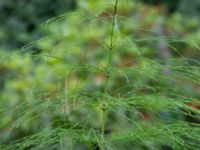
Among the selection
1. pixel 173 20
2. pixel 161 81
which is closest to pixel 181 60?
pixel 161 81

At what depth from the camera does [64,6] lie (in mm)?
6816

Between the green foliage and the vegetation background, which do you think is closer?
the vegetation background

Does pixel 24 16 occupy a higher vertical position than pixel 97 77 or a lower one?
higher

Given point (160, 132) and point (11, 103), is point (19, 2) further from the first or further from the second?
point (160, 132)

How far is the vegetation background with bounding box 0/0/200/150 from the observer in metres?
1.81

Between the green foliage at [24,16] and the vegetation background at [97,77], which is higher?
the green foliage at [24,16]

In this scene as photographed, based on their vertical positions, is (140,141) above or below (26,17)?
below

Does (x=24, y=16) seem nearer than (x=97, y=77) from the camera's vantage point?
No

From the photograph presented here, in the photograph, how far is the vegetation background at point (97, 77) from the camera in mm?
1812

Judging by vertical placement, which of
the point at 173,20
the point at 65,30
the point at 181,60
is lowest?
the point at 181,60

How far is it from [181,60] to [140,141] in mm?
312

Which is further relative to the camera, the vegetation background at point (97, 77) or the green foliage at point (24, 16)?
the green foliage at point (24, 16)

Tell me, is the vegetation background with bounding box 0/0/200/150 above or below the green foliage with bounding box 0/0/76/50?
below

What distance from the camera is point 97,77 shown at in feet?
12.7
